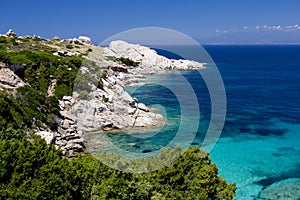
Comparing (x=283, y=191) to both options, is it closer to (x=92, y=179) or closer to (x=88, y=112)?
(x=92, y=179)

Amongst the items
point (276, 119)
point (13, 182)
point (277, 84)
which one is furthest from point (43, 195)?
point (277, 84)

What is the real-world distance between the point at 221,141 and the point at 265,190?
10.3m

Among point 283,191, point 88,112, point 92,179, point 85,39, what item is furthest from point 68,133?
point 85,39

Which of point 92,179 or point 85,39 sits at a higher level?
→ point 85,39

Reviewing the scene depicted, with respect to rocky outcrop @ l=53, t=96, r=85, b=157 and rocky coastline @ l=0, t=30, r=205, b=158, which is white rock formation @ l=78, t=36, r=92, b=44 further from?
rocky outcrop @ l=53, t=96, r=85, b=157

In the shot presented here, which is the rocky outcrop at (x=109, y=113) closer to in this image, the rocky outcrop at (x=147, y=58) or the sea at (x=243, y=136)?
the sea at (x=243, y=136)

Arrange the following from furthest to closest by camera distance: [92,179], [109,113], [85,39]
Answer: [85,39] < [109,113] < [92,179]

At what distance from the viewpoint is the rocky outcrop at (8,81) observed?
2892cm

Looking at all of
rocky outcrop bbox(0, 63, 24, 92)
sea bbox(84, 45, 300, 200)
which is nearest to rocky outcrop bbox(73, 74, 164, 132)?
sea bbox(84, 45, 300, 200)

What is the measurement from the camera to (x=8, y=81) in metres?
29.4

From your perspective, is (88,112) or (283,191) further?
(88,112)

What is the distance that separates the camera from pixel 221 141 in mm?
32719

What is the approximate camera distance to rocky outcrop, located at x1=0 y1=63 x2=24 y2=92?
94.9 ft

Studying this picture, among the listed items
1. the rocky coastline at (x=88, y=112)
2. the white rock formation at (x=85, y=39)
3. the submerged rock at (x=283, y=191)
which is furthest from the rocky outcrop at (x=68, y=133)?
the white rock formation at (x=85, y=39)
